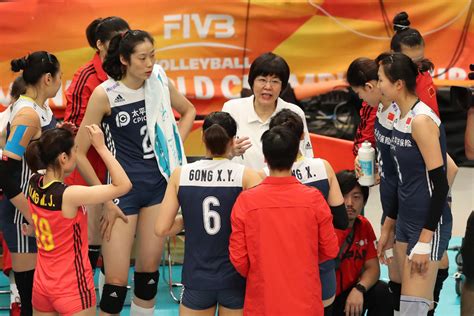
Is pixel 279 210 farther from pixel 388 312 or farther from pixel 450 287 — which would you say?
pixel 450 287

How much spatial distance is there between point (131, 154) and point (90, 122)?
323 mm

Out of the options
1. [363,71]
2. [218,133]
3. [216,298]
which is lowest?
[216,298]

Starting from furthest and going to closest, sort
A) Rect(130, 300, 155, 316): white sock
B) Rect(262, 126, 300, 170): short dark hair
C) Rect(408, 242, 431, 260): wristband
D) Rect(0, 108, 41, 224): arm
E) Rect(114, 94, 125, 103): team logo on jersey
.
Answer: Rect(130, 300, 155, 316): white sock, Rect(114, 94, 125, 103): team logo on jersey, Rect(0, 108, 41, 224): arm, Rect(408, 242, 431, 260): wristband, Rect(262, 126, 300, 170): short dark hair

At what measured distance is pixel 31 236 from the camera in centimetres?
581

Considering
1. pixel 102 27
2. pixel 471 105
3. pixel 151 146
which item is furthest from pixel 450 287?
pixel 102 27

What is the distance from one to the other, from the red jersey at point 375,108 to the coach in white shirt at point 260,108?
2.78ft

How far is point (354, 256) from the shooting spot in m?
6.20

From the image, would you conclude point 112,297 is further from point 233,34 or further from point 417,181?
point 233,34

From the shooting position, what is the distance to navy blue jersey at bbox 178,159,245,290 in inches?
192

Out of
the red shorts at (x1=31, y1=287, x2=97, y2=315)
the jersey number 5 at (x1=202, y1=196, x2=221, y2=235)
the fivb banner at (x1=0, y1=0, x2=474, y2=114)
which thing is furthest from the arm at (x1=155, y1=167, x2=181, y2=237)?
the fivb banner at (x1=0, y1=0, x2=474, y2=114)

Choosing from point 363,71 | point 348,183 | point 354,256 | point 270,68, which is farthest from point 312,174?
point 354,256

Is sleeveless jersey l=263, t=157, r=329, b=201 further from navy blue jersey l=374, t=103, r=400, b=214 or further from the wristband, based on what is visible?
navy blue jersey l=374, t=103, r=400, b=214

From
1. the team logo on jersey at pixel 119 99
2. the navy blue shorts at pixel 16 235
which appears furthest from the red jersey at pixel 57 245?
the team logo on jersey at pixel 119 99

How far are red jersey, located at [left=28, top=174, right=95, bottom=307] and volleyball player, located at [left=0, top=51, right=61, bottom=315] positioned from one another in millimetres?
549
